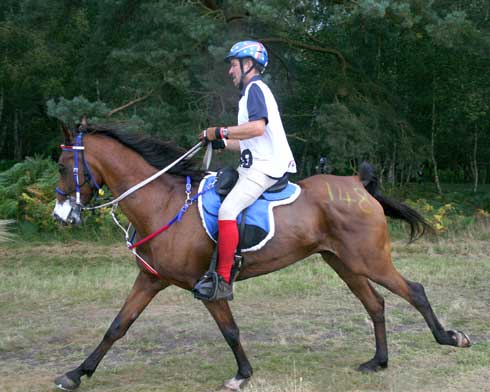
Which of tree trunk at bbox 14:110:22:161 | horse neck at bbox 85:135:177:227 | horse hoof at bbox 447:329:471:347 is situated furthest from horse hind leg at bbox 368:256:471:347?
tree trunk at bbox 14:110:22:161

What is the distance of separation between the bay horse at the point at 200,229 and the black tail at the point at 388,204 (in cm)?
16

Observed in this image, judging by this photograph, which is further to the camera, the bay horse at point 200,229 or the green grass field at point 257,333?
the green grass field at point 257,333

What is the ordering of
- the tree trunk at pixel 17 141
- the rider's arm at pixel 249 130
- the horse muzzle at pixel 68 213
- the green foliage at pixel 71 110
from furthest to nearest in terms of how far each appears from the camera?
the tree trunk at pixel 17 141, the green foliage at pixel 71 110, the horse muzzle at pixel 68 213, the rider's arm at pixel 249 130

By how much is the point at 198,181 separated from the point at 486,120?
60.7ft

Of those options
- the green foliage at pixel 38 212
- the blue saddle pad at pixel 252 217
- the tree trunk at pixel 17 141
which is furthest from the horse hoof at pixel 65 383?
the tree trunk at pixel 17 141

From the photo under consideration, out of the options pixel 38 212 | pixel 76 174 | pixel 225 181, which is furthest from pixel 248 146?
pixel 38 212

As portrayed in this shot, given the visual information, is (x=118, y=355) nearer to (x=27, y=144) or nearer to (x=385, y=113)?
(x=385, y=113)

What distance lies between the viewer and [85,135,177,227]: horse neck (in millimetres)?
5285

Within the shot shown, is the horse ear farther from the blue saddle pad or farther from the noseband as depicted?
the blue saddle pad

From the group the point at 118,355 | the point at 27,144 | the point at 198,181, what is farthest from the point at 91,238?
the point at 27,144

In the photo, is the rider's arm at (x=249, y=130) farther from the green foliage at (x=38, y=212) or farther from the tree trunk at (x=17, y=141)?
the tree trunk at (x=17, y=141)

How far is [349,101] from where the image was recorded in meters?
15.9

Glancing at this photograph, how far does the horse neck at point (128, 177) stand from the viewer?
208 inches

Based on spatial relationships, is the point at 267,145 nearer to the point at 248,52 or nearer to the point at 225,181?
the point at 225,181
